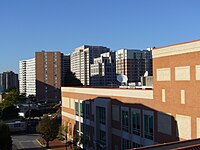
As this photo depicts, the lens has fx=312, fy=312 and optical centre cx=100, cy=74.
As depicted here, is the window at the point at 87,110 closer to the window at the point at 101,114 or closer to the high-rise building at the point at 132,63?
the window at the point at 101,114

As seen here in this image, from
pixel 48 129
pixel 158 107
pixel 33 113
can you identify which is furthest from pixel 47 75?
pixel 158 107

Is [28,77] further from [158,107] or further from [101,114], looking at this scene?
[158,107]

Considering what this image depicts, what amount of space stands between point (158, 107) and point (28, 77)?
165 m

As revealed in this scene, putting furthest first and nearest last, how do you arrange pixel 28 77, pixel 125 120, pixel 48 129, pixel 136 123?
pixel 28 77
pixel 48 129
pixel 125 120
pixel 136 123

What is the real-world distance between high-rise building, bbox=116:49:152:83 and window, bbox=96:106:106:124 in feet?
326

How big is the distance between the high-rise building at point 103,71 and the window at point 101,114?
4064 inches

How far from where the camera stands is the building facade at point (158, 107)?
2484 centimetres

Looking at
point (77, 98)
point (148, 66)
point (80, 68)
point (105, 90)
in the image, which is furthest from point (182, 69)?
point (80, 68)

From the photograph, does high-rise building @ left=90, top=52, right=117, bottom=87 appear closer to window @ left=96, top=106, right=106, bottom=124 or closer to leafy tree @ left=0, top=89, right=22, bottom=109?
leafy tree @ left=0, top=89, right=22, bottom=109

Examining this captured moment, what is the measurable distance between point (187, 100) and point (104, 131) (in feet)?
53.5

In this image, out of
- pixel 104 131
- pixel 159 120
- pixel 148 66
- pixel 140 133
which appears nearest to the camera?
pixel 159 120

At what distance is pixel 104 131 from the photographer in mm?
39312

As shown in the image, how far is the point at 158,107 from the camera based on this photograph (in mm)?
28703

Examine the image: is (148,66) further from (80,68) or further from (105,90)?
(105,90)
